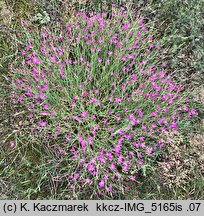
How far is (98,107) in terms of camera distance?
2834mm

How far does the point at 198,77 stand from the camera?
3021mm

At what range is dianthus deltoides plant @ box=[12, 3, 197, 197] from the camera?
2.56 metres

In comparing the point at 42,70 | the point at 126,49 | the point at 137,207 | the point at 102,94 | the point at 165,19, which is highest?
the point at 165,19

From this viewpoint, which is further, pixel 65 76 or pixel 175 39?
pixel 175 39

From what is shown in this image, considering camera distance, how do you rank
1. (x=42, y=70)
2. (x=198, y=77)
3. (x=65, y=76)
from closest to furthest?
(x=65, y=76) < (x=42, y=70) < (x=198, y=77)

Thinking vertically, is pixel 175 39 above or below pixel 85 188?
above

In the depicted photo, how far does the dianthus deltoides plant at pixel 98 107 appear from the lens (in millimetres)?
2560

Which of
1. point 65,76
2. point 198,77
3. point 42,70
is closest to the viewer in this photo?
point 65,76

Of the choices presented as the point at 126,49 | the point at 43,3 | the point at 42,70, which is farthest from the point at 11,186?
the point at 43,3

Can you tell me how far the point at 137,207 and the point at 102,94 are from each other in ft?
3.60

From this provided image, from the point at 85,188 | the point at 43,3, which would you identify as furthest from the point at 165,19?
the point at 85,188

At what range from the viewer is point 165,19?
3.16m

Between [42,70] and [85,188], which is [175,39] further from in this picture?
[85,188]

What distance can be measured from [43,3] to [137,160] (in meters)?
1.94
